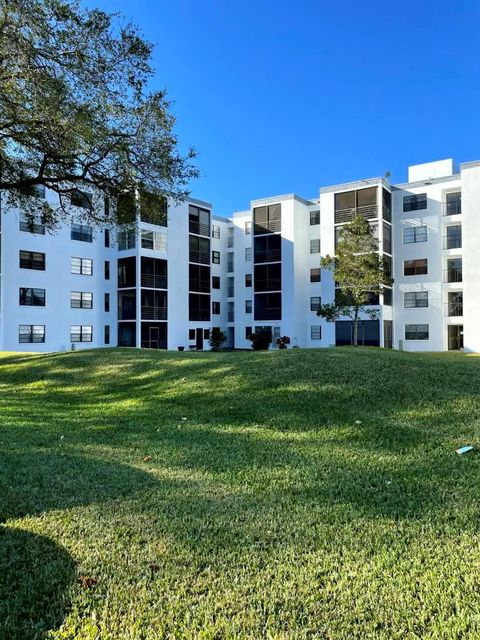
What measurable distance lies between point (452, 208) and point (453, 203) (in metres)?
0.37

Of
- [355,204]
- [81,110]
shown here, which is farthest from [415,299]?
[81,110]

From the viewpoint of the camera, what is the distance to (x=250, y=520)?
11.8 feet

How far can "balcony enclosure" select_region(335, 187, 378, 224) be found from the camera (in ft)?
120

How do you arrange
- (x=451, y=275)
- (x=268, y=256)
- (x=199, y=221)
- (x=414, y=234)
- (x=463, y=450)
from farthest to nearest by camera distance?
(x=199, y=221) → (x=268, y=256) → (x=414, y=234) → (x=451, y=275) → (x=463, y=450)

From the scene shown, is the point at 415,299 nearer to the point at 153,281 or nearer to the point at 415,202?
the point at 415,202

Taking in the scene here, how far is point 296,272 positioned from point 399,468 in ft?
118

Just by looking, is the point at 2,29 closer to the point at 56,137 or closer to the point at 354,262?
the point at 56,137

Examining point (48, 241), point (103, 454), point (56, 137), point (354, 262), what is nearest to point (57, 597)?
point (103, 454)

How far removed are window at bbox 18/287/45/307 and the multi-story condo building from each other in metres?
0.07

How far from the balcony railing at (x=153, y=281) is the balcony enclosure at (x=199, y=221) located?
5695 millimetres

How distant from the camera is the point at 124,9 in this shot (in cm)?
1327

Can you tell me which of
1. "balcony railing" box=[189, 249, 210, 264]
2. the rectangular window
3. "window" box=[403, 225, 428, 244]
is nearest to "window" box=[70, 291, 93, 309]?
"balcony railing" box=[189, 249, 210, 264]

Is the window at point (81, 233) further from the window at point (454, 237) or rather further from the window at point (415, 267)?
the window at point (454, 237)

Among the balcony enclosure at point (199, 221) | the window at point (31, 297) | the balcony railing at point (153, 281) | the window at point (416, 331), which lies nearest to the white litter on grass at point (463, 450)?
the window at point (31, 297)
